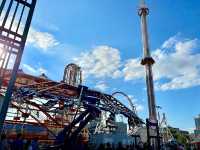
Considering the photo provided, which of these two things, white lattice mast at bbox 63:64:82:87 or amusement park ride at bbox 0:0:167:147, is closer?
amusement park ride at bbox 0:0:167:147

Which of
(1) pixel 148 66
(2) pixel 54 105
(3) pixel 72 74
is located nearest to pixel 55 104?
(2) pixel 54 105

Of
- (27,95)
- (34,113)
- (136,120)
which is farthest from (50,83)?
(136,120)

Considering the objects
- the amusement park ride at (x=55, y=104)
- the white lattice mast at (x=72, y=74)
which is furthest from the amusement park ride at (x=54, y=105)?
the white lattice mast at (x=72, y=74)

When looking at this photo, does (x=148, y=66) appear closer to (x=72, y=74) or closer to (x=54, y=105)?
(x=72, y=74)

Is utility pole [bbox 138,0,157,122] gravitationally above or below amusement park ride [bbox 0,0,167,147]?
above

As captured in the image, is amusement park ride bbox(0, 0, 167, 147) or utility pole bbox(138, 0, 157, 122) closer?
amusement park ride bbox(0, 0, 167, 147)

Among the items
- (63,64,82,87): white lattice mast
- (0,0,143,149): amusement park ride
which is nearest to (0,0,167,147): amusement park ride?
(0,0,143,149): amusement park ride

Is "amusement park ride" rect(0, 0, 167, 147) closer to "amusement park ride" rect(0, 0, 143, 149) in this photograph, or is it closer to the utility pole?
"amusement park ride" rect(0, 0, 143, 149)

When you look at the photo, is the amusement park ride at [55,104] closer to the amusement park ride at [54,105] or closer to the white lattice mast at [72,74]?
the amusement park ride at [54,105]

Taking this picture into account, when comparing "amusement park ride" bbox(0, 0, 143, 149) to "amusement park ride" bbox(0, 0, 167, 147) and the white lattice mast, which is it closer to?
"amusement park ride" bbox(0, 0, 167, 147)

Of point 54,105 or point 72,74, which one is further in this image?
point 72,74

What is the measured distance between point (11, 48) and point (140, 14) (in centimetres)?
4184

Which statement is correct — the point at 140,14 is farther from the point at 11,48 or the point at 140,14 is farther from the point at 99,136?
the point at 11,48

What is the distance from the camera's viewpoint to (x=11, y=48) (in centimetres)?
837
